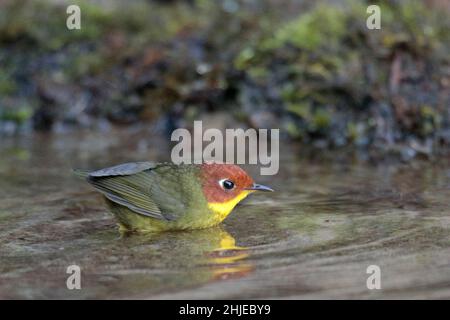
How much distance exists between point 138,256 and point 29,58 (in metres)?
6.81

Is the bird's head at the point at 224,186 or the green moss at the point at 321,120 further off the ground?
the green moss at the point at 321,120

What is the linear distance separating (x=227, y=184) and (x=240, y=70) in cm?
439

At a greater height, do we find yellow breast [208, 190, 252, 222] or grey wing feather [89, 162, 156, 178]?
grey wing feather [89, 162, 156, 178]

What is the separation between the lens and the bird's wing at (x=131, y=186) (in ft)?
17.1

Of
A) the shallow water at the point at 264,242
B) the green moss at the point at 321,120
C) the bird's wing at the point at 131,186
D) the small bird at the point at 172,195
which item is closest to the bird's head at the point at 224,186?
the small bird at the point at 172,195

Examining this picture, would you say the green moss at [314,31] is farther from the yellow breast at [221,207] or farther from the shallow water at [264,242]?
the yellow breast at [221,207]

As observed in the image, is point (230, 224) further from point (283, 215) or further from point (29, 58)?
point (29, 58)

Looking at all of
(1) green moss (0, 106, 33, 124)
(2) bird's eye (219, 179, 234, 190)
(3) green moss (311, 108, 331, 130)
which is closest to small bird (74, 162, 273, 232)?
(2) bird's eye (219, 179, 234, 190)

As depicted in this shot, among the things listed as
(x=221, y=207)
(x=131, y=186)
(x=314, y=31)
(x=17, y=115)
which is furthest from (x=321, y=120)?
(x=17, y=115)

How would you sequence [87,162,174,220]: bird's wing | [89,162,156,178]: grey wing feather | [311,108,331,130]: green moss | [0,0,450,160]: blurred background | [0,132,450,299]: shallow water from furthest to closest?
[311,108,331,130]: green moss, [0,0,450,160]: blurred background, [89,162,156,178]: grey wing feather, [87,162,174,220]: bird's wing, [0,132,450,299]: shallow water

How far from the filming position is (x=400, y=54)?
28.2 feet

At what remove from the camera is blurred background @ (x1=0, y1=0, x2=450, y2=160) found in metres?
8.29

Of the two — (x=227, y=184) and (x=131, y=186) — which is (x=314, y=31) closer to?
(x=227, y=184)

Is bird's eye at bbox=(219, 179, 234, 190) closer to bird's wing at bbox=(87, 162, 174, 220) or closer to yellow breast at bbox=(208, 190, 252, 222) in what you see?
yellow breast at bbox=(208, 190, 252, 222)
